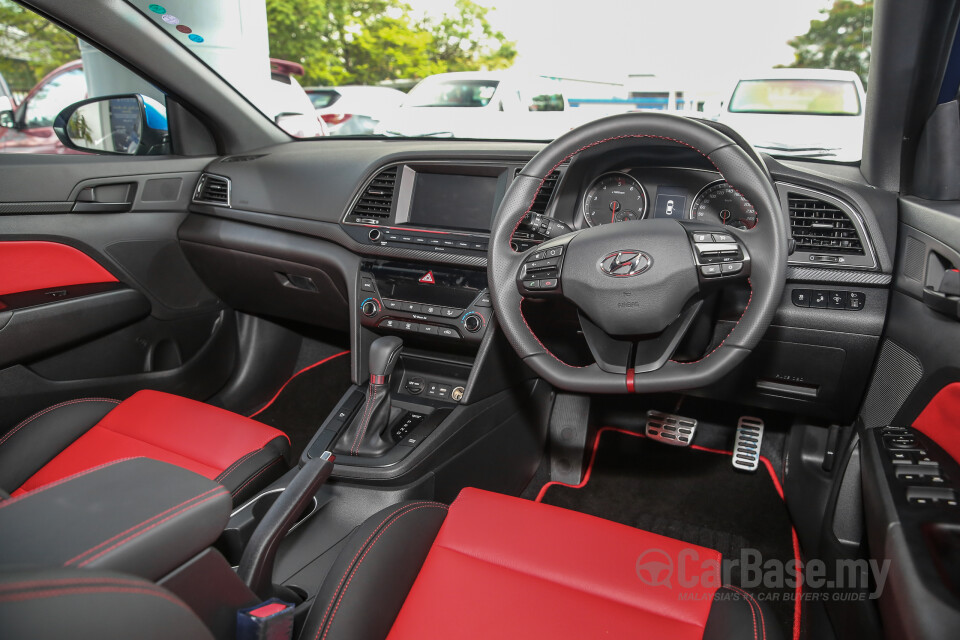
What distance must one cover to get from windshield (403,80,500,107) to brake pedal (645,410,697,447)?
2.07m

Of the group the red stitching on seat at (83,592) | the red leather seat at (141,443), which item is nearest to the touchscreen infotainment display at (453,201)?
the red leather seat at (141,443)

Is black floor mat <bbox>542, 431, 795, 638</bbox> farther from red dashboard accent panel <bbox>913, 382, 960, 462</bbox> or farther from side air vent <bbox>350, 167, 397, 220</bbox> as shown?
side air vent <bbox>350, 167, 397, 220</bbox>

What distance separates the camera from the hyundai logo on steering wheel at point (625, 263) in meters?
1.33

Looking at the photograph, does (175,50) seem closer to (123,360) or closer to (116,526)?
(123,360)

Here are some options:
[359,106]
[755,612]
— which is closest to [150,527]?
[755,612]

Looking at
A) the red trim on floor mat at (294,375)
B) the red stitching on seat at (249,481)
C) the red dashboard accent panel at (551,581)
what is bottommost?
the red trim on floor mat at (294,375)

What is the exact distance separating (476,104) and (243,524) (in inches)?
110

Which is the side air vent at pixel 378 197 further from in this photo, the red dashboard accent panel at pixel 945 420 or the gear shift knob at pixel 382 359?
the red dashboard accent panel at pixel 945 420

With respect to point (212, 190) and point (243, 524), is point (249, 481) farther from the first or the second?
point (212, 190)

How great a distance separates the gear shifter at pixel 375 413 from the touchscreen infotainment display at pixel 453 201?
41 cm

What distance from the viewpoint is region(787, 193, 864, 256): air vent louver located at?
167 centimetres

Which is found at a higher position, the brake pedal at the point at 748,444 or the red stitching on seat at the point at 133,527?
the red stitching on seat at the point at 133,527

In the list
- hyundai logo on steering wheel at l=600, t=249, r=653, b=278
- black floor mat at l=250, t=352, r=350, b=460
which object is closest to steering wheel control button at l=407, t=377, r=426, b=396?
black floor mat at l=250, t=352, r=350, b=460

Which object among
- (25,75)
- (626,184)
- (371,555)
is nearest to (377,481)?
(371,555)
